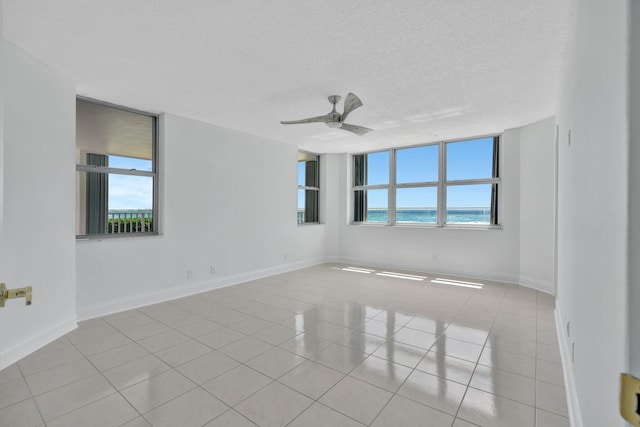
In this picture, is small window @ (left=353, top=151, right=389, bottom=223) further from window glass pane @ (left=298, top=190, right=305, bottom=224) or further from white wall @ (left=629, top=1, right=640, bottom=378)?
white wall @ (left=629, top=1, right=640, bottom=378)

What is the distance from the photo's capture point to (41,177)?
281 centimetres

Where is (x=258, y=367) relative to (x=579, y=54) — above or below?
below

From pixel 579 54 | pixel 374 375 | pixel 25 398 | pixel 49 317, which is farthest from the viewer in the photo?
pixel 49 317

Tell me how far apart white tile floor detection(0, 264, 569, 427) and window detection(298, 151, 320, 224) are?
3.29 m

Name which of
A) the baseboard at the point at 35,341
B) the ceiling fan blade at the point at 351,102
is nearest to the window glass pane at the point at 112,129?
the baseboard at the point at 35,341

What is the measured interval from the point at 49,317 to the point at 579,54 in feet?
15.6

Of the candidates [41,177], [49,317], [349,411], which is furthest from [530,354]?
[41,177]

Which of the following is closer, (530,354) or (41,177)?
(530,354)

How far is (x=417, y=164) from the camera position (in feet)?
20.6

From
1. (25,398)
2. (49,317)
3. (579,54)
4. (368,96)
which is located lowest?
(25,398)

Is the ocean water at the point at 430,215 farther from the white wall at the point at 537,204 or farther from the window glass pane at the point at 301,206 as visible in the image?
the white wall at the point at 537,204

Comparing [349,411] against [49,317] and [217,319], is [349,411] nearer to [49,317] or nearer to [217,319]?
[217,319]

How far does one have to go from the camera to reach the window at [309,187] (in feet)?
22.6

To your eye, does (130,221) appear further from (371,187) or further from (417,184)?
(417,184)
